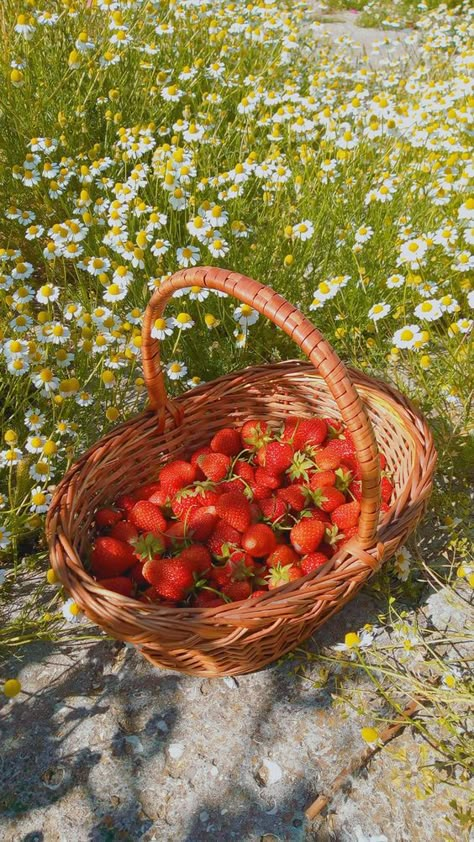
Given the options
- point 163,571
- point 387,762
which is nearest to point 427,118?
point 163,571

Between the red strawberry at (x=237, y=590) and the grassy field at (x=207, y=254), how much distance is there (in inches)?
9.9

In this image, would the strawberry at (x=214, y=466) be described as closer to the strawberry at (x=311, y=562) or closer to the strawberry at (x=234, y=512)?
the strawberry at (x=234, y=512)

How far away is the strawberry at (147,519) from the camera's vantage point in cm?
172

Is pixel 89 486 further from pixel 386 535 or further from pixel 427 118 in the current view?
pixel 427 118

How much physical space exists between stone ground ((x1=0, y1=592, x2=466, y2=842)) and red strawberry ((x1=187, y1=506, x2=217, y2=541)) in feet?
1.04

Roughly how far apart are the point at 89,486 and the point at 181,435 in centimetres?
33

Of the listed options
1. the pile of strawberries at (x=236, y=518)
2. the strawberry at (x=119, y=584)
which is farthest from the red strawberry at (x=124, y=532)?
the strawberry at (x=119, y=584)

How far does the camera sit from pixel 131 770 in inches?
57.8

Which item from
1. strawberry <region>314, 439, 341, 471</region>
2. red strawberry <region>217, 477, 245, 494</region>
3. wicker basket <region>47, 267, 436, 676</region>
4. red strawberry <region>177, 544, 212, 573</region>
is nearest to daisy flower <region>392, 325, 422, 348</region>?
wicker basket <region>47, 267, 436, 676</region>

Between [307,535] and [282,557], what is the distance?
0.08 m

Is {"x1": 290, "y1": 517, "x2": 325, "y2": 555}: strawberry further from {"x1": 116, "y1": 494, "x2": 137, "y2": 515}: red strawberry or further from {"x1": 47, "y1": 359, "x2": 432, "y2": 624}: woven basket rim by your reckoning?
{"x1": 116, "y1": 494, "x2": 137, "y2": 515}: red strawberry

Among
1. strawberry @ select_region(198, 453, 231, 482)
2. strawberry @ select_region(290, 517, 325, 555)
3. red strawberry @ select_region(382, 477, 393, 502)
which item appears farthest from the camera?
strawberry @ select_region(198, 453, 231, 482)

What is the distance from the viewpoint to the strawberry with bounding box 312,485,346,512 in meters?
1.73

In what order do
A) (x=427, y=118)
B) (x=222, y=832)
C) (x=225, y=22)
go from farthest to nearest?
(x=225, y=22), (x=427, y=118), (x=222, y=832)
